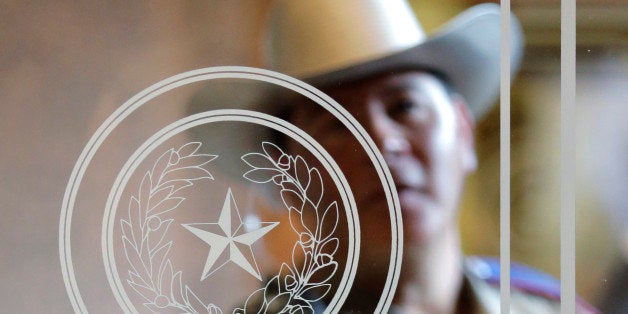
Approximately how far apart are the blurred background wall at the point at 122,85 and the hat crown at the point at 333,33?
0.05 metres

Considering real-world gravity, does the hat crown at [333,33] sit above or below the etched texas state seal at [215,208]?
above

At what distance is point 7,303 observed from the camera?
1.70 m

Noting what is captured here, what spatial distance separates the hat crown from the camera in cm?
166

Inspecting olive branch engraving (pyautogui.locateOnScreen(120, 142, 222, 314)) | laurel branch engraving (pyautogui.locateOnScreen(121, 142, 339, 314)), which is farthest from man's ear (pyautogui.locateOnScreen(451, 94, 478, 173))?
olive branch engraving (pyautogui.locateOnScreen(120, 142, 222, 314))

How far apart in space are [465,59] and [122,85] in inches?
29.1

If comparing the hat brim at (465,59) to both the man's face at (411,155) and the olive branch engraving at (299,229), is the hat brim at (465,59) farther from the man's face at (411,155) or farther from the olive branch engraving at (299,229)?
the olive branch engraving at (299,229)

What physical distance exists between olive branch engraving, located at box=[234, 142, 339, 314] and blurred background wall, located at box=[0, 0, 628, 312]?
23 centimetres

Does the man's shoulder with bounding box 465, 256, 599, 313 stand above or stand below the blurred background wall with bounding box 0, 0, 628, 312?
below

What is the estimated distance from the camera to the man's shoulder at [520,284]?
1690 millimetres

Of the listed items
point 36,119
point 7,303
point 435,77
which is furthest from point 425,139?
point 7,303

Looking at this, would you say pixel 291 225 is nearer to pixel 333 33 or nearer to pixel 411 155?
pixel 411 155

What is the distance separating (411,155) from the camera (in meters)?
1.68

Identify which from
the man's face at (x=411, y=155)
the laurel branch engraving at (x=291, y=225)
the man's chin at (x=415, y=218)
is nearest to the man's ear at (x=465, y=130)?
the man's face at (x=411, y=155)

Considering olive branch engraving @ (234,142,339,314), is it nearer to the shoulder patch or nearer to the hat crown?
the hat crown
